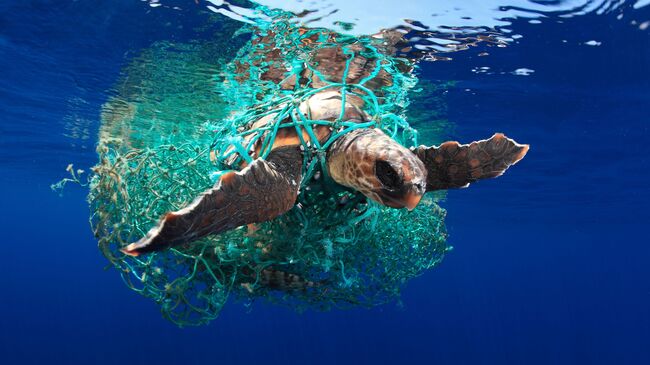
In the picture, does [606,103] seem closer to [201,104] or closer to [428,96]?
[428,96]

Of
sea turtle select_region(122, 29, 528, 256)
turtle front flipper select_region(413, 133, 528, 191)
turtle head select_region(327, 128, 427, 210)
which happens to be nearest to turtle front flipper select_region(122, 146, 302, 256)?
sea turtle select_region(122, 29, 528, 256)

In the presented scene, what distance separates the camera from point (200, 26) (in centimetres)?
702

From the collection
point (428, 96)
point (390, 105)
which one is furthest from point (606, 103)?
point (390, 105)

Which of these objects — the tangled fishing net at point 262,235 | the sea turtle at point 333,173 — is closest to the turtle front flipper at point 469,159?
the sea turtle at point 333,173

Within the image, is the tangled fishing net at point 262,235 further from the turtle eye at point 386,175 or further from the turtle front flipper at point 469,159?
the turtle eye at point 386,175

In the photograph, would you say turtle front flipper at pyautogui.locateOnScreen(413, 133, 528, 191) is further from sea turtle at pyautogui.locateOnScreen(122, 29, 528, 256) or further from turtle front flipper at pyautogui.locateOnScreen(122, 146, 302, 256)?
turtle front flipper at pyautogui.locateOnScreen(122, 146, 302, 256)

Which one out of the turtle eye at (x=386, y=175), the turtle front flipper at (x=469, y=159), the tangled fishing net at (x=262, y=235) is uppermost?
the turtle eye at (x=386, y=175)

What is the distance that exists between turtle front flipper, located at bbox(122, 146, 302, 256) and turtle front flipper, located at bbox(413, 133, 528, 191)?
1177 millimetres

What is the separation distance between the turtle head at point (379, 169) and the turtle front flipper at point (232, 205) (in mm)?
359

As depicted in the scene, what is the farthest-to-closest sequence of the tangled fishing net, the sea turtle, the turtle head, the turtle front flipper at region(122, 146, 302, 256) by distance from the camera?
the tangled fishing net, the turtle head, the sea turtle, the turtle front flipper at region(122, 146, 302, 256)

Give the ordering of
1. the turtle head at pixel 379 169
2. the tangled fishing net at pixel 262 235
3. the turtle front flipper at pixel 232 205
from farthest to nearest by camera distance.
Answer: the tangled fishing net at pixel 262 235
the turtle head at pixel 379 169
the turtle front flipper at pixel 232 205

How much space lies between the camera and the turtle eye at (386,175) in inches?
103

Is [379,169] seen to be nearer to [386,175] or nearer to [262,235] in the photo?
[386,175]

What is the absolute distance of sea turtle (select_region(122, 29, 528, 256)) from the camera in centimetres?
219
